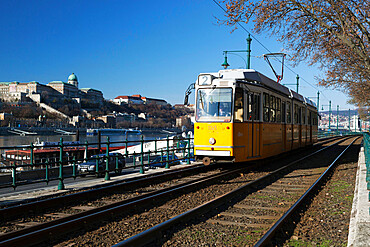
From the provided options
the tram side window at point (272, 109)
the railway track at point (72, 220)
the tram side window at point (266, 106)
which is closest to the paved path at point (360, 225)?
the railway track at point (72, 220)

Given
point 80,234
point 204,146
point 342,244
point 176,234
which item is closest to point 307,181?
point 204,146

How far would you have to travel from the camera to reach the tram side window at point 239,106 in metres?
12.3

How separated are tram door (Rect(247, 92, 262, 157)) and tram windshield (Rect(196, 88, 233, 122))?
2.78ft

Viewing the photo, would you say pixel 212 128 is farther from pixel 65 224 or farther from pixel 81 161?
pixel 65 224

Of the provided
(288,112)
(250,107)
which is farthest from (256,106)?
(288,112)

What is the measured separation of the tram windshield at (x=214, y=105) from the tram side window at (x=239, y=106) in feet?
0.68

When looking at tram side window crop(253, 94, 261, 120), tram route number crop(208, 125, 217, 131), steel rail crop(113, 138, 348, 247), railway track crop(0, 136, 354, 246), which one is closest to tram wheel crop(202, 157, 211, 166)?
tram route number crop(208, 125, 217, 131)

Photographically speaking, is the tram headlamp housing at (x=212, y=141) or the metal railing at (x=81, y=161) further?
the tram headlamp housing at (x=212, y=141)

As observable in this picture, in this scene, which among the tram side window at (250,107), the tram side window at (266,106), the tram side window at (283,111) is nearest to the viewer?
the tram side window at (250,107)

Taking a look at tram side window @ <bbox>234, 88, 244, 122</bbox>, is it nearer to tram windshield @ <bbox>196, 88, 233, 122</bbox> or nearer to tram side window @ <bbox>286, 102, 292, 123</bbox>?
tram windshield @ <bbox>196, 88, 233, 122</bbox>

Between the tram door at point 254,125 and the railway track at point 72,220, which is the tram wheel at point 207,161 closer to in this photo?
the tram door at point 254,125

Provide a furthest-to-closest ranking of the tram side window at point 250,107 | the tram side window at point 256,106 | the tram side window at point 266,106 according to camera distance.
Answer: the tram side window at point 266,106
the tram side window at point 256,106
the tram side window at point 250,107

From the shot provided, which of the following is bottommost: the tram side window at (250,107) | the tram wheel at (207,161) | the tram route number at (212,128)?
the tram wheel at (207,161)

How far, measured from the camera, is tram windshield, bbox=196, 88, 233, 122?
12297 mm
